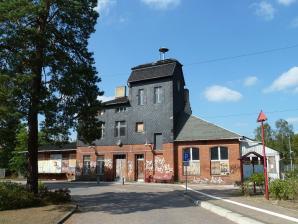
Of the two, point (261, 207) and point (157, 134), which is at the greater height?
point (157, 134)

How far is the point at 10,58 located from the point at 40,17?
8.63ft

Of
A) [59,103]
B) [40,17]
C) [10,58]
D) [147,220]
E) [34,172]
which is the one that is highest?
[40,17]

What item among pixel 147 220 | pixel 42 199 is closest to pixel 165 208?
pixel 147 220

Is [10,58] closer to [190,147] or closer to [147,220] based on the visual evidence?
[147,220]

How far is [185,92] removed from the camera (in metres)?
44.7

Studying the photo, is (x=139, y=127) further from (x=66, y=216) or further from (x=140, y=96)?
(x=66, y=216)

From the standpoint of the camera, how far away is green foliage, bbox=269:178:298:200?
736 inches

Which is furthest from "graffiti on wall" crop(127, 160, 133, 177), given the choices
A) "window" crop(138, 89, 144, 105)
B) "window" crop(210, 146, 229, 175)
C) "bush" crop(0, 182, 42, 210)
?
"bush" crop(0, 182, 42, 210)

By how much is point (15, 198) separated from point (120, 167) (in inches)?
1001

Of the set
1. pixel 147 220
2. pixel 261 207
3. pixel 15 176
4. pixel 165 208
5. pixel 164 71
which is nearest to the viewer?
A: pixel 147 220

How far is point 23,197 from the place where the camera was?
687 inches

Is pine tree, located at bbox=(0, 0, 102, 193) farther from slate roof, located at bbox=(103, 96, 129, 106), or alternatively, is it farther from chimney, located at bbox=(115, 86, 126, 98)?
chimney, located at bbox=(115, 86, 126, 98)

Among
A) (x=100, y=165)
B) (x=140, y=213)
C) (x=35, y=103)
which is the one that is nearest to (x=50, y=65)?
(x=35, y=103)

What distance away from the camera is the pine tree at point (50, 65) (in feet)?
57.5
